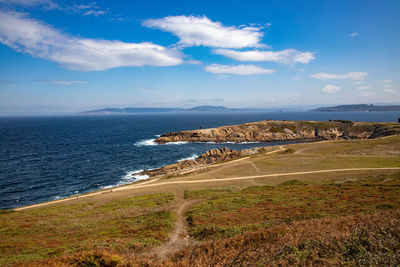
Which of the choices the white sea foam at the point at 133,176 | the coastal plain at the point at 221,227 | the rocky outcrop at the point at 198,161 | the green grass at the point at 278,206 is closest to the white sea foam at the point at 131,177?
the white sea foam at the point at 133,176

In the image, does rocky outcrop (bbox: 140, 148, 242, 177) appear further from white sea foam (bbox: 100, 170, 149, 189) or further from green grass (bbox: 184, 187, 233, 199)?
green grass (bbox: 184, 187, 233, 199)

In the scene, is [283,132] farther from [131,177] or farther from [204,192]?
[204,192]

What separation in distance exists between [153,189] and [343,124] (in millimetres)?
118024

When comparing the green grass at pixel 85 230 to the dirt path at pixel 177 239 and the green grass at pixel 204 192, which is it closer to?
the dirt path at pixel 177 239

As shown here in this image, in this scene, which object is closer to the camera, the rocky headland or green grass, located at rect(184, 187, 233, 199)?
green grass, located at rect(184, 187, 233, 199)

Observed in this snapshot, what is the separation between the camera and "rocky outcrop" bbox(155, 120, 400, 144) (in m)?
105

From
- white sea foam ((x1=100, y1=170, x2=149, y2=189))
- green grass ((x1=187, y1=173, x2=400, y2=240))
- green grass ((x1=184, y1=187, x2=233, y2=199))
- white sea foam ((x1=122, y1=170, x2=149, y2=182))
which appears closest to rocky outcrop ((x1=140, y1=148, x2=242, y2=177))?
white sea foam ((x1=122, y1=170, x2=149, y2=182))

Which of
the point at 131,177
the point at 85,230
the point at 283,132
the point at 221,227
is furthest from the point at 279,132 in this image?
the point at 85,230

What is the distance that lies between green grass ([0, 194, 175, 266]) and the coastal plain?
0.27 feet

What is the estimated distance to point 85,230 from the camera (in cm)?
1850

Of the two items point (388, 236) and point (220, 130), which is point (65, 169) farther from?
point (220, 130)

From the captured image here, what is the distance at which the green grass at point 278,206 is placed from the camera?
17719 mm

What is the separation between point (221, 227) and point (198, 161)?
154 ft

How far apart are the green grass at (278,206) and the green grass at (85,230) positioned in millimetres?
3586
